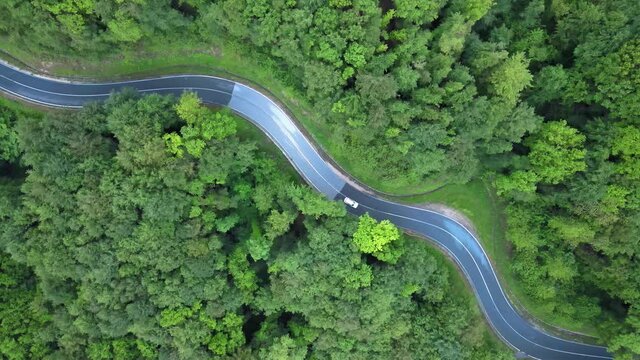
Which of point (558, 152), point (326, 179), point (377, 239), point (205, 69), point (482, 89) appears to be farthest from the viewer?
point (205, 69)

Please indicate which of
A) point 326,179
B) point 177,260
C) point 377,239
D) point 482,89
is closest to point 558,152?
point 482,89

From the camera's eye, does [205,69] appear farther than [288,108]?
Yes

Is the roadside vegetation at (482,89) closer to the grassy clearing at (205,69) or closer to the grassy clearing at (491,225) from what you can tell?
the grassy clearing at (205,69)

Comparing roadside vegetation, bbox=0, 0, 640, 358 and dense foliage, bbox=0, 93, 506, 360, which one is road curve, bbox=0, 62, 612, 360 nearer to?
roadside vegetation, bbox=0, 0, 640, 358

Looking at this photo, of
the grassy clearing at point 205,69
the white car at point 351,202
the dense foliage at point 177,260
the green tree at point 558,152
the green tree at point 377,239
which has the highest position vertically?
the green tree at point 558,152

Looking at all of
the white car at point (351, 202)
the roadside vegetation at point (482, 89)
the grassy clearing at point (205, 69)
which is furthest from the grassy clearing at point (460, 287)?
the grassy clearing at point (205, 69)

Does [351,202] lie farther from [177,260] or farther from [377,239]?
[177,260]
